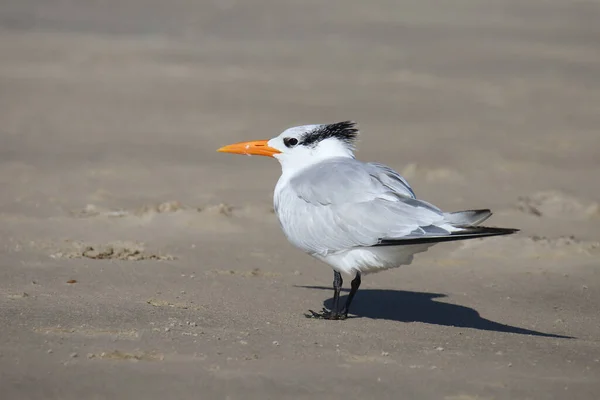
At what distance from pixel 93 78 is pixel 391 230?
10.2 meters

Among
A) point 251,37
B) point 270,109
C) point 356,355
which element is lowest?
point 356,355

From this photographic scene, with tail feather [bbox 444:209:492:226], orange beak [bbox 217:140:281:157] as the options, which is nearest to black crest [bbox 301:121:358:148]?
orange beak [bbox 217:140:281:157]

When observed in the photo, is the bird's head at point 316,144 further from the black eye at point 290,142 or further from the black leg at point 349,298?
the black leg at point 349,298

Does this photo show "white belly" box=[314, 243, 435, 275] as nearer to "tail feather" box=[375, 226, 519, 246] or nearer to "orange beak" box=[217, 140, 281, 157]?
"tail feather" box=[375, 226, 519, 246]

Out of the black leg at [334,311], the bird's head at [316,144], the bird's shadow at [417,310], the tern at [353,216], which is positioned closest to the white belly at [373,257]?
the tern at [353,216]

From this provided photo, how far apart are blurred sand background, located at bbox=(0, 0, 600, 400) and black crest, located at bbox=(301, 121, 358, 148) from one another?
1019 mm

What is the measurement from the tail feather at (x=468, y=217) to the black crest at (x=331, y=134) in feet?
3.70

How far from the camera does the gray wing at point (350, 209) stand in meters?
5.95

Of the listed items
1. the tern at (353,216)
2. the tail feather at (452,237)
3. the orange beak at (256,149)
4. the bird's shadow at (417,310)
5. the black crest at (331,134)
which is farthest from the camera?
the orange beak at (256,149)

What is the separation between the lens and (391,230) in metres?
5.95

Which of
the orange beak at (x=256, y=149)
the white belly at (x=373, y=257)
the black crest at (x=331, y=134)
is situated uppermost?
the black crest at (x=331, y=134)

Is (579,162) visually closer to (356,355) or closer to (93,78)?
(93,78)

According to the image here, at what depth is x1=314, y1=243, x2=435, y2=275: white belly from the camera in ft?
20.0

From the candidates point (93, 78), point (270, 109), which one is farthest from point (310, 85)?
point (93, 78)
